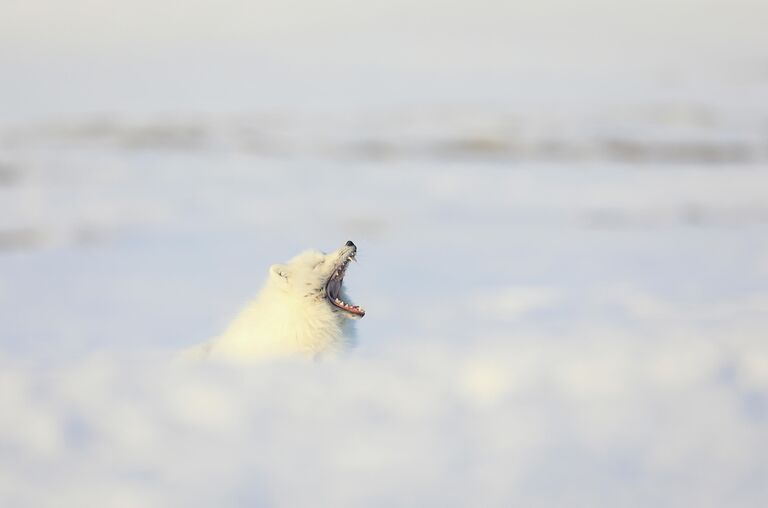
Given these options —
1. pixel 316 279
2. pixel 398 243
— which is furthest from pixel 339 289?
pixel 398 243

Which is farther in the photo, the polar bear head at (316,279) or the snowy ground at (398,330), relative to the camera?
the polar bear head at (316,279)

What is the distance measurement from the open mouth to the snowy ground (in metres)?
0.18

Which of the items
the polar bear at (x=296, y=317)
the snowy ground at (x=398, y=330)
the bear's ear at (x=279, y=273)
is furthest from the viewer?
the bear's ear at (x=279, y=273)

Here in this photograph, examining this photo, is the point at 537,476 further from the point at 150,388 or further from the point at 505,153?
the point at 505,153

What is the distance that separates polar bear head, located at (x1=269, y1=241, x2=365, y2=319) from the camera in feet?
20.6

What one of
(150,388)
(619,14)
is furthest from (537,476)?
(619,14)

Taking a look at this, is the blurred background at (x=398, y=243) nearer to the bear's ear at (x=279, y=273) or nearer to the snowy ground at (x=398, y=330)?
the snowy ground at (x=398, y=330)

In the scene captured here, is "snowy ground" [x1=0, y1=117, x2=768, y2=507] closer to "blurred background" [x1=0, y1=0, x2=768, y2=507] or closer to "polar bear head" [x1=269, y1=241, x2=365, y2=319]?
"blurred background" [x1=0, y1=0, x2=768, y2=507]

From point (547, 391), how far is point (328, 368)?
107cm

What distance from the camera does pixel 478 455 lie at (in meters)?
4.82

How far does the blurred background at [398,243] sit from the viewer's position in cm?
475

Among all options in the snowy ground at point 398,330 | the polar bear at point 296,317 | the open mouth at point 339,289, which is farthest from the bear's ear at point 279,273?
the snowy ground at point 398,330

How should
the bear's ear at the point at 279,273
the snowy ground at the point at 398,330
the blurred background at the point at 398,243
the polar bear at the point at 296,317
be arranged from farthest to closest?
the bear's ear at the point at 279,273 < the polar bear at the point at 296,317 < the blurred background at the point at 398,243 < the snowy ground at the point at 398,330

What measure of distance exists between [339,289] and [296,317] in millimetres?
426
